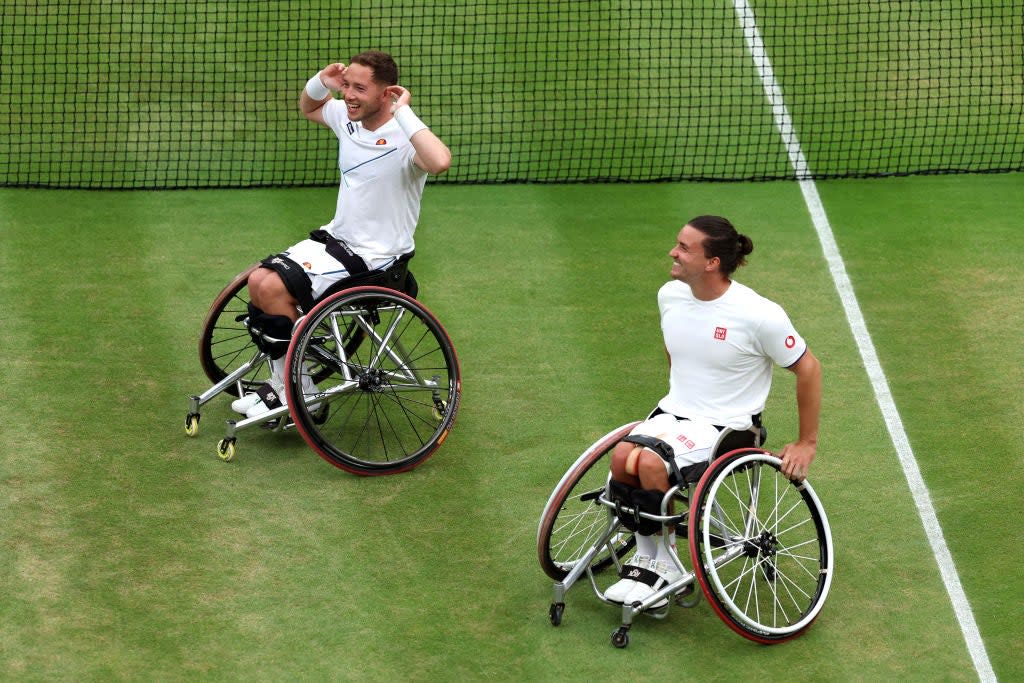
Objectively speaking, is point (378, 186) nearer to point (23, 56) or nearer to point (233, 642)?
point (233, 642)

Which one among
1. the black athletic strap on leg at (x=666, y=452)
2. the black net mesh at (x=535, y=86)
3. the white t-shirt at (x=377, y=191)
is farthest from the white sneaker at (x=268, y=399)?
the black net mesh at (x=535, y=86)

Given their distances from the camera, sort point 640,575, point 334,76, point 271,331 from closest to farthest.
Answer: point 640,575, point 271,331, point 334,76

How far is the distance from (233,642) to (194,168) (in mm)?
6547

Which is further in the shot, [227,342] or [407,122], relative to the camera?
[227,342]

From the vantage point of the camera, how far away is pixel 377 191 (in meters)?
8.67

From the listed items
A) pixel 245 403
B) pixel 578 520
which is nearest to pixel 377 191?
pixel 245 403

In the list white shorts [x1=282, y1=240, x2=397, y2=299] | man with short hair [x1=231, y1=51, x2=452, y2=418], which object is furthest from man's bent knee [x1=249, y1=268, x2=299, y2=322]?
white shorts [x1=282, y1=240, x2=397, y2=299]

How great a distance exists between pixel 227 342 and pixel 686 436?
4043mm

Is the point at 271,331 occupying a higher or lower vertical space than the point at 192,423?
higher

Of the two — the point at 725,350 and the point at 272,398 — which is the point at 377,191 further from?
the point at 725,350

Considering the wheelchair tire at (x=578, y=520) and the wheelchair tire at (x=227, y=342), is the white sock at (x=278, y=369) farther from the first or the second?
the wheelchair tire at (x=578, y=520)

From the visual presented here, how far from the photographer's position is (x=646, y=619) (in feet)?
23.7

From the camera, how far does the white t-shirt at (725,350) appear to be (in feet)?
23.2

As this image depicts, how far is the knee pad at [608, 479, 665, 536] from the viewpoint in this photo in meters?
6.96
